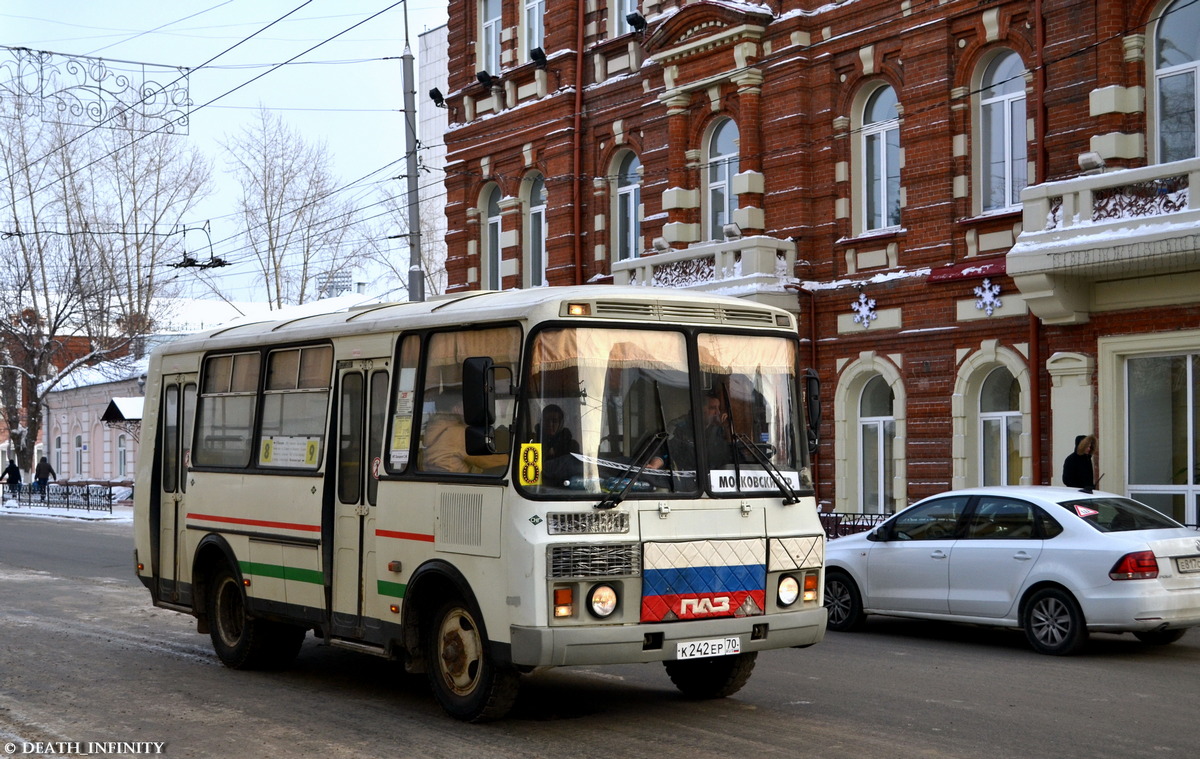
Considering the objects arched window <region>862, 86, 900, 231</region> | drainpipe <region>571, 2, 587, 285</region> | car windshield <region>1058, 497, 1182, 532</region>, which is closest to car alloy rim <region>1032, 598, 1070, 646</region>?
car windshield <region>1058, 497, 1182, 532</region>

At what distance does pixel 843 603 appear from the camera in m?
15.0

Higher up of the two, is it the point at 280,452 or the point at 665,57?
the point at 665,57

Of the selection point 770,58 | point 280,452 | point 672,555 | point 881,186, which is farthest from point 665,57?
point 672,555

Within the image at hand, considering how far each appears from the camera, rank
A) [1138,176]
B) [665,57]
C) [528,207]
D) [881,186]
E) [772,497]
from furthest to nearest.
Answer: [528,207] → [665,57] → [881,186] → [1138,176] → [772,497]

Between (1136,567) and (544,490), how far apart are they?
6182 mm

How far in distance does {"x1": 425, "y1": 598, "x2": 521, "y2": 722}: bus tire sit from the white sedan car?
→ 19.3ft

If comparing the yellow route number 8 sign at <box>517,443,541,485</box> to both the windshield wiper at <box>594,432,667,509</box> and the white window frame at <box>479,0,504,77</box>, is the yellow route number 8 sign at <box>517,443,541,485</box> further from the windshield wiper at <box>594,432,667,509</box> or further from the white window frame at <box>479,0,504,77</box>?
the white window frame at <box>479,0,504,77</box>

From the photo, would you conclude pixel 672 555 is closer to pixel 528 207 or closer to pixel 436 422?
pixel 436 422

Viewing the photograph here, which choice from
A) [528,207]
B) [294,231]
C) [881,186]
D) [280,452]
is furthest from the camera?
[294,231]

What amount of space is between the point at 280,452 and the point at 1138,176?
39.7ft

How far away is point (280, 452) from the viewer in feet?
37.5

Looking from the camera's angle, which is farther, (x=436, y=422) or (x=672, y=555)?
(x=436, y=422)

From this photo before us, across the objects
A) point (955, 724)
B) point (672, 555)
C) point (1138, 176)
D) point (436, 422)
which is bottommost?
point (955, 724)

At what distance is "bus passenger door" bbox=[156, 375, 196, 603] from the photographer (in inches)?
505
